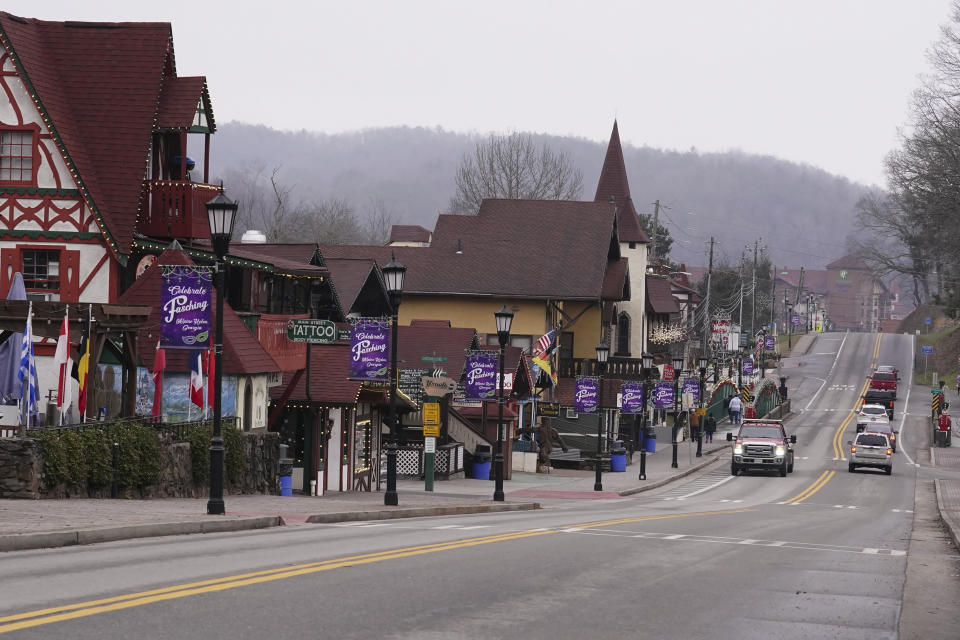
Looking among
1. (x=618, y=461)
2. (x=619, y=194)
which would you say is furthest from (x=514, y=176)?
(x=618, y=461)

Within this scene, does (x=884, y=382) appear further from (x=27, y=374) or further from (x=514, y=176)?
(x=27, y=374)

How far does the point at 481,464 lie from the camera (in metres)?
45.2

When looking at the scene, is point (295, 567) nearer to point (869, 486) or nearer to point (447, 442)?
point (447, 442)

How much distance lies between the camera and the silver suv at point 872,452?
53812 mm

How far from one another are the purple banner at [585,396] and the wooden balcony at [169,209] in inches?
858

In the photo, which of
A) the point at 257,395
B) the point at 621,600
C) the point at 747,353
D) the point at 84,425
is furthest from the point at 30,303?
the point at 747,353

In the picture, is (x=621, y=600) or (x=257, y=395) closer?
(x=621, y=600)

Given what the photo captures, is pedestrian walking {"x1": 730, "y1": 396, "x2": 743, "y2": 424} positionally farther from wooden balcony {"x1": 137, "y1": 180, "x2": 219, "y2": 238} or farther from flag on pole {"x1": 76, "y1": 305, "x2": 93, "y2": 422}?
flag on pole {"x1": 76, "y1": 305, "x2": 93, "y2": 422}

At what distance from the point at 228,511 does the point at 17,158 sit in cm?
1328

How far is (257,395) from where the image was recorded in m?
30.9

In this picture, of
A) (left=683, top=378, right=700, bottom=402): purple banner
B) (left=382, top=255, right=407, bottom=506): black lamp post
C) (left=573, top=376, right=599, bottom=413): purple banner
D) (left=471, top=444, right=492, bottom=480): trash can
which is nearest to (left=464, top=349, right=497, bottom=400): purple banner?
(left=471, top=444, right=492, bottom=480): trash can

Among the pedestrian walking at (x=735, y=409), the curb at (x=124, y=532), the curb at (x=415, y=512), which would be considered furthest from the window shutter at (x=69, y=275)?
→ the pedestrian walking at (x=735, y=409)

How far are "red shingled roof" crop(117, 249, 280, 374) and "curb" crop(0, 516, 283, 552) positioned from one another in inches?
364

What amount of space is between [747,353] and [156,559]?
12556 cm
